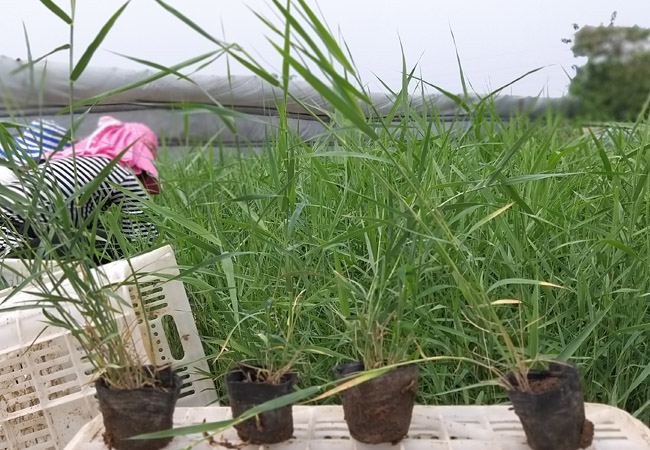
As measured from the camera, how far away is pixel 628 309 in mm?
830

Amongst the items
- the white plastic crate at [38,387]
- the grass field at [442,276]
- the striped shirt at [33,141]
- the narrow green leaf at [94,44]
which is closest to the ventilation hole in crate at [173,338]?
the grass field at [442,276]

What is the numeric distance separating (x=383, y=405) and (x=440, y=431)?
0.09 metres

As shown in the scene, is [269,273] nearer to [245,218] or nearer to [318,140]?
[245,218]

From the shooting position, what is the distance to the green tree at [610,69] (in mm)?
892

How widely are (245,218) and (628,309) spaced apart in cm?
63

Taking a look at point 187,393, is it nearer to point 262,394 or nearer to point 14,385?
point 14,385

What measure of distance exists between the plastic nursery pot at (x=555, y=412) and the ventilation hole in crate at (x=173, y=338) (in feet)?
2.07

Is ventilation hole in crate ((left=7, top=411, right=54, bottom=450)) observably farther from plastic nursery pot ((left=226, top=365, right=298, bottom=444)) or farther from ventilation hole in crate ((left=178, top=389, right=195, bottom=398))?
plastic nursery pot ((left=226, top=365, right=298, bottom=444))

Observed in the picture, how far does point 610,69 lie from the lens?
957 mm

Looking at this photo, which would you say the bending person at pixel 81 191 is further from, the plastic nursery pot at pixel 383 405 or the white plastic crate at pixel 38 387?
the plastic nursery pot at pixel 383 405

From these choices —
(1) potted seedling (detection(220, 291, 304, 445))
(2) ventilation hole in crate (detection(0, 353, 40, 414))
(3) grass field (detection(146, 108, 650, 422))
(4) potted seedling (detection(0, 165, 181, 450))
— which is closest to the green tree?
(3) grass field (detection(146, 108, 650, 422))

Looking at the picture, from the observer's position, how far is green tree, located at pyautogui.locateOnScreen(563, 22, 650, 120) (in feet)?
2.93

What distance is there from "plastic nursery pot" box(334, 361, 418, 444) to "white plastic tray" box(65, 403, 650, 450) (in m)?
0.02

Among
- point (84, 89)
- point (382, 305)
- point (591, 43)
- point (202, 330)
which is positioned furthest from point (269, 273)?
point (84, 89)
